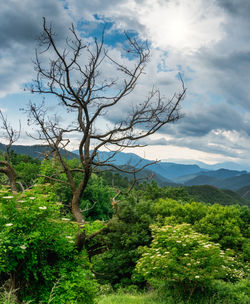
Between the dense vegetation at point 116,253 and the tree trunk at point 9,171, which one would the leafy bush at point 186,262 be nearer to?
the dense vegetation at point 116,253

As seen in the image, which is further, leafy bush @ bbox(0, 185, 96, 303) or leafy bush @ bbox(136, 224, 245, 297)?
leafy bush @ bbox(136, 224, 245, 297)

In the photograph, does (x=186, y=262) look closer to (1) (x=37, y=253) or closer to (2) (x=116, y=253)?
(1) (x=37, y=253)

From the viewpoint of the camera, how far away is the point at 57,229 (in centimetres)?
474

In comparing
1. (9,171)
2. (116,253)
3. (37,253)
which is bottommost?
(116,253)

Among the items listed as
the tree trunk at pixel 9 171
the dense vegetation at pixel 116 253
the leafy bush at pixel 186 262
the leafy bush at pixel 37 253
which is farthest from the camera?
the tree trunk at pixel 9 171

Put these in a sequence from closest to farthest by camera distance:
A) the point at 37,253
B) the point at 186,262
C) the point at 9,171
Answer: the point at 37,253
the point at 186,262
the point at 9,171

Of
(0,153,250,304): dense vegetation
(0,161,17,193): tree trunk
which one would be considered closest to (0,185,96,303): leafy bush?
(0,153,250,304): dense vegetation

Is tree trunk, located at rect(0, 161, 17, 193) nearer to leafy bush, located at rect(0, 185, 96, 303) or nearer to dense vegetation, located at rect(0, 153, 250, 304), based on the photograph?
dense vegetation, located at rect(0, 153, 250, 304)

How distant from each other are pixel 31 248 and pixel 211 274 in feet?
15.2

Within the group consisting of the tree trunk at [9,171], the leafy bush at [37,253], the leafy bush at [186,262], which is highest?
the tree trunk at [9,171]

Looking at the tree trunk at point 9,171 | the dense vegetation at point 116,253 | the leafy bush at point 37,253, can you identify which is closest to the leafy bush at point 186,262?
the dense vegetation at point 116,253

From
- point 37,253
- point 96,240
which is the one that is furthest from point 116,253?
point 37,253

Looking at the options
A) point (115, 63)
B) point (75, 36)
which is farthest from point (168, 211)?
point (75, 36)

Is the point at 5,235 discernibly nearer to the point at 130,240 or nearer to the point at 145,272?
the point at 145,272
